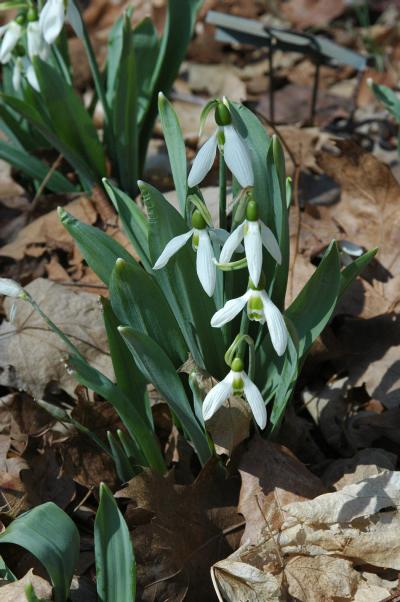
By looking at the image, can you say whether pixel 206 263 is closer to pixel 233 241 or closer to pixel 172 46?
pixel 233 241

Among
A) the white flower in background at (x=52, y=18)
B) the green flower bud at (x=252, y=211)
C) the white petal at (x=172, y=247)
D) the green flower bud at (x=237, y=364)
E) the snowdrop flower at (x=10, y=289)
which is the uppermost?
the white flower in background at (x=52, y=18)

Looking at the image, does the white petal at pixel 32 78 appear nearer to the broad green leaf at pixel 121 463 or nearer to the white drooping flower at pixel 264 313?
the broad green leaf at pixel 121 463

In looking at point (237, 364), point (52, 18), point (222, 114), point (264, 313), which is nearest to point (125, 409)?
point (237, 364)

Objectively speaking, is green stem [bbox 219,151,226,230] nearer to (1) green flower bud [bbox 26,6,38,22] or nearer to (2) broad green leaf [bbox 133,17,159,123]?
(1) green flower bud [bbox 26,6,38,22]

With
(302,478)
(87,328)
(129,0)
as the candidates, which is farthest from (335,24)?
(302,478)

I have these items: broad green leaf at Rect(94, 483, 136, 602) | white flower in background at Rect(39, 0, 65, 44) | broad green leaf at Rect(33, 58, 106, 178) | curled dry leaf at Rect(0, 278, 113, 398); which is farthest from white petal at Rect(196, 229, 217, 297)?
broad green leaf at Rect(33, 58, 106, 178)

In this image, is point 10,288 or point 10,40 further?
point 10,40

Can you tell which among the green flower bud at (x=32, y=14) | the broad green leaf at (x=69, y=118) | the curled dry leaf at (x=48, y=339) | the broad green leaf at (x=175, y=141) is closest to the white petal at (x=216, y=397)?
the broad green leaf at (x=175, y=141)
